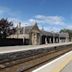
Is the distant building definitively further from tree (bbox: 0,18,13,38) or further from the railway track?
the railway track

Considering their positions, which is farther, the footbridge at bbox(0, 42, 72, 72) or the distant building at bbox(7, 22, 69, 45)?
the distant building at bbox(7, 22, 69, 45)

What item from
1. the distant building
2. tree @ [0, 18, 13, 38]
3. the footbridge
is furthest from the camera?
the distant building

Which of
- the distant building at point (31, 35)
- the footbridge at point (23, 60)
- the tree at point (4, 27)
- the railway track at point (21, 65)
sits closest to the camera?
the railway track at point (21, 65)

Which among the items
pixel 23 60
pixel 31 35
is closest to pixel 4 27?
pixel 31 35

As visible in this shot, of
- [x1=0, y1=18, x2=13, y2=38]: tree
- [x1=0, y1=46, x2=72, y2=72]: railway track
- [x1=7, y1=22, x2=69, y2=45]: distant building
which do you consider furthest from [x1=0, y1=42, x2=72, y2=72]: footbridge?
[x1=7, y1=22, x2=69, y2=45]: distant building

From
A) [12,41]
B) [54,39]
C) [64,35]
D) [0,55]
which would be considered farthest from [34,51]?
[64,35]

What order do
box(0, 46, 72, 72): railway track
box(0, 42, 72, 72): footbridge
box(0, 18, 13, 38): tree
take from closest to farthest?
1. box(0, 46, 72, 72): railway track
2. box(0, 42, 72, 72): footbridge
3. box(0, 18, 13, 38): tree

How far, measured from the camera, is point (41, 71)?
37.5ft

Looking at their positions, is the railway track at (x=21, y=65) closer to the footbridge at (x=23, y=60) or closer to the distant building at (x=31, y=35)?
the footbridge at (x=23, y=60)

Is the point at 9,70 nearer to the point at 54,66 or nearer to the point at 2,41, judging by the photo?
the point at 54,66

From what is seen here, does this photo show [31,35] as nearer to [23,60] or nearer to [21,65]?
[23,60]

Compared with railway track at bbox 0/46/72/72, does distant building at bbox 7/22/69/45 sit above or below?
above

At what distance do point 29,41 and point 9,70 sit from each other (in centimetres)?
7488

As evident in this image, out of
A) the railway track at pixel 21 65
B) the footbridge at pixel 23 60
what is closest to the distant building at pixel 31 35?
the footbridge at pixel 23 60
